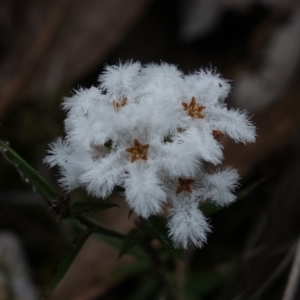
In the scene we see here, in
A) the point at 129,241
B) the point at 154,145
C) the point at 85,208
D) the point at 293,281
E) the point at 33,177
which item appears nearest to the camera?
the point at 154,145

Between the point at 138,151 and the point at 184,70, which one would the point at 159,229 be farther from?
the point at 184,70

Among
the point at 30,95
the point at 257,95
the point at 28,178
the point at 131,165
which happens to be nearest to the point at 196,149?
the point at 131,165

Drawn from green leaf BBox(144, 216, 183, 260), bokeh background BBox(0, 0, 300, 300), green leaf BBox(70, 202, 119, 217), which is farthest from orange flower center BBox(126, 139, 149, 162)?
bokeh background BBox(0, 0, 300, 300)

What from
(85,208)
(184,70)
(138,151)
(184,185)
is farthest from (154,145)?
(184,70)

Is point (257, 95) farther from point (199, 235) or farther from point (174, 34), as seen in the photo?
point (199, 235)

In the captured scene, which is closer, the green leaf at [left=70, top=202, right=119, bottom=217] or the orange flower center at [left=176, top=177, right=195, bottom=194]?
the orange flower center at [left=176, top=177, right=195, bottom=194]

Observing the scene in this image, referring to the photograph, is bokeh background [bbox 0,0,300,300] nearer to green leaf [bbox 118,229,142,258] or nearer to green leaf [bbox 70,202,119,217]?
green leaf [bbox 118,229,142,258]

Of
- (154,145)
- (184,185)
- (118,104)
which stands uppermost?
(118,104)
